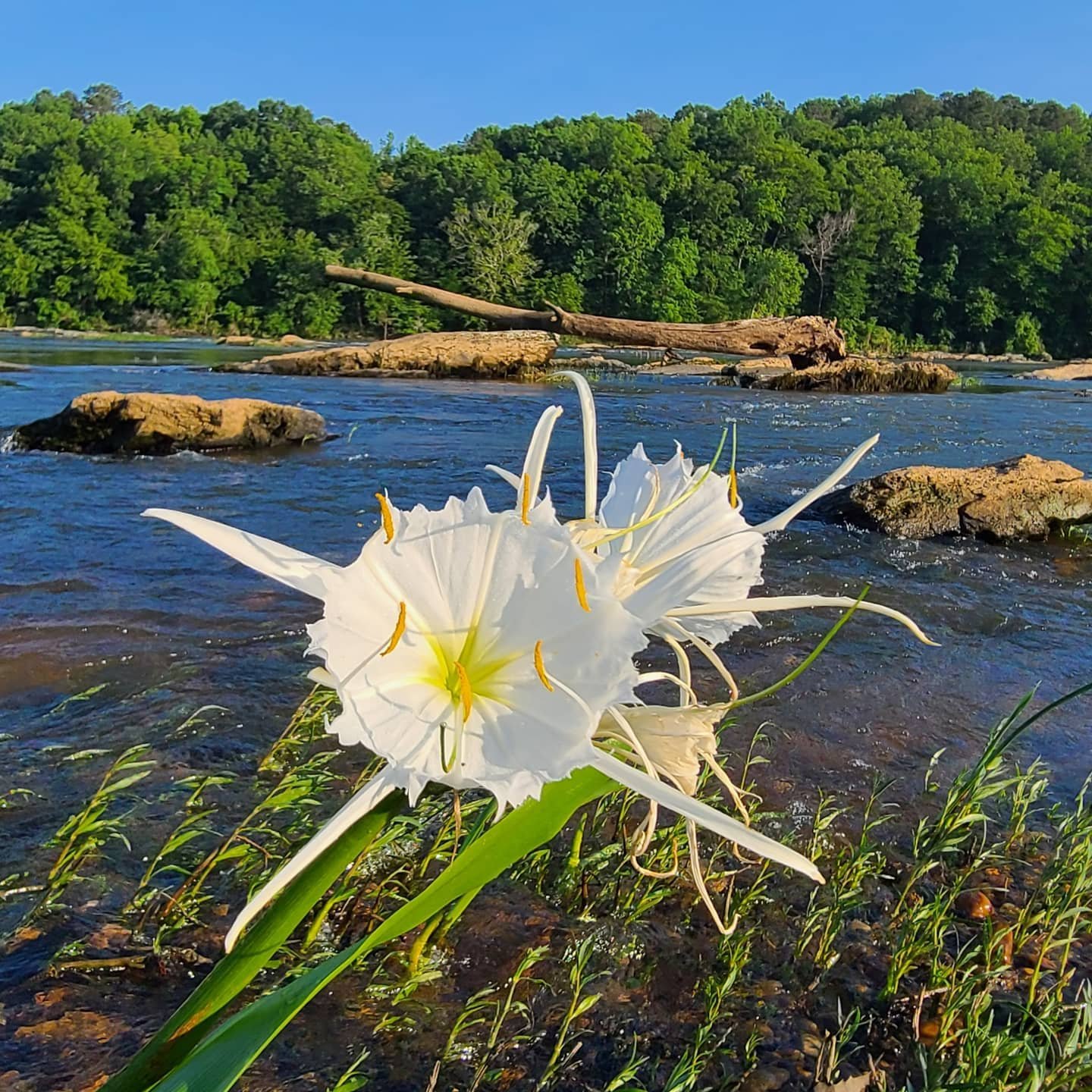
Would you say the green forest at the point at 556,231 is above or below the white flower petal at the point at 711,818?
above

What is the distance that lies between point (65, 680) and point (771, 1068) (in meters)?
3.18

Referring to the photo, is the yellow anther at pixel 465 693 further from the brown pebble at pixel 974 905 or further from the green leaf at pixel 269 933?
the brown pebble at pixel 974 905

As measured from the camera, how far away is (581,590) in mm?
545

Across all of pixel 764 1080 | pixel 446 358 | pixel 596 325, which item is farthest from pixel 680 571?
pixel 446 358

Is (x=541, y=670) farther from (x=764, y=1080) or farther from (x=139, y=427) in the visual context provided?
(x=139, y=427)

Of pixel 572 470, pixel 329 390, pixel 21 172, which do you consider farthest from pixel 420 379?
pixel 21 172

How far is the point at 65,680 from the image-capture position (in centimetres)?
385

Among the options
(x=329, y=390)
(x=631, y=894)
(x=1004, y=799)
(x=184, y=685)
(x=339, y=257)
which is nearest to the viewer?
(x=631, y=894)

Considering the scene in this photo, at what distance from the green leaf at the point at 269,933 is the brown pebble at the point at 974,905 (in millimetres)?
2411

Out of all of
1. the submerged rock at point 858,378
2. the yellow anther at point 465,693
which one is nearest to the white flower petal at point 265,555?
the yellow anther at point 465,693

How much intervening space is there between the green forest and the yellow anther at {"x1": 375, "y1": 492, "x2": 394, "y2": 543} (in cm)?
5366

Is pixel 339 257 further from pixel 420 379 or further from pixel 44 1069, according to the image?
pixel 44 1069

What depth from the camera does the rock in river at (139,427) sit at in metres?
9.74

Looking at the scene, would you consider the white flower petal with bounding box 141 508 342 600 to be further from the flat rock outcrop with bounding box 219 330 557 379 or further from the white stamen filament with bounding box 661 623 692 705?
the flat rock outcrop with bounding box 219 330 557 379
